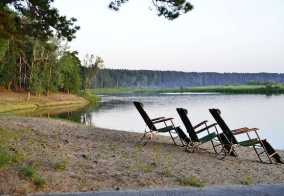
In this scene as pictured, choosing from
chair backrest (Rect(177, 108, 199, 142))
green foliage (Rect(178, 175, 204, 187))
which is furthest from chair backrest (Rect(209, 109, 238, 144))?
green foliage (Rect(178, 175, 204, 187))

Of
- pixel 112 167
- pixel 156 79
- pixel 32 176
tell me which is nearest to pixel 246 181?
pixel 112 167

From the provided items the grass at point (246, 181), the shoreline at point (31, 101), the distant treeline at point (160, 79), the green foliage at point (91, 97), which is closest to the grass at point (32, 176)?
the grass at point (246, 181)

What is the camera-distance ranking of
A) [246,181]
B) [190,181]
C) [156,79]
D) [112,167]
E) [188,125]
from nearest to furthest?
[190,181] → [246,181] → [112,167] → [188,125] → [156,79]

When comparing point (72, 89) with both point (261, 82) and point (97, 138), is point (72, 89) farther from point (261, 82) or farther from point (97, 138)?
point (261, 82)

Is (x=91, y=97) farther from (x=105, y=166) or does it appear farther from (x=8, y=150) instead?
(x=105, y=166)

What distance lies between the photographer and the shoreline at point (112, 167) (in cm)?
539

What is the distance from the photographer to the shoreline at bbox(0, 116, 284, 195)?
5.39 metres

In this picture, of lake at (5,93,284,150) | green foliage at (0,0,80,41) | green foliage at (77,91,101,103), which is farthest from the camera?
green foliage at (77,91,101,103)

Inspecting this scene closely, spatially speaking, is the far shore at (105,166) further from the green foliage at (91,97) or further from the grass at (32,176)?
the green foliage at (91,97)

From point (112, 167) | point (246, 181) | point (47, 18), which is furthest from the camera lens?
point (47, 18)

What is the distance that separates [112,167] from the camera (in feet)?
21.4

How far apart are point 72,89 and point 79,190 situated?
6046 centimetres

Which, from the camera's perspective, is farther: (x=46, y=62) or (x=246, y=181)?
(x=46, y=62)

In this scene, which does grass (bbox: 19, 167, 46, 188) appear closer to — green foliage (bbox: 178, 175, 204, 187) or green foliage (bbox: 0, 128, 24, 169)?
green foliage (bbox: 0, 128, 24, 169)
